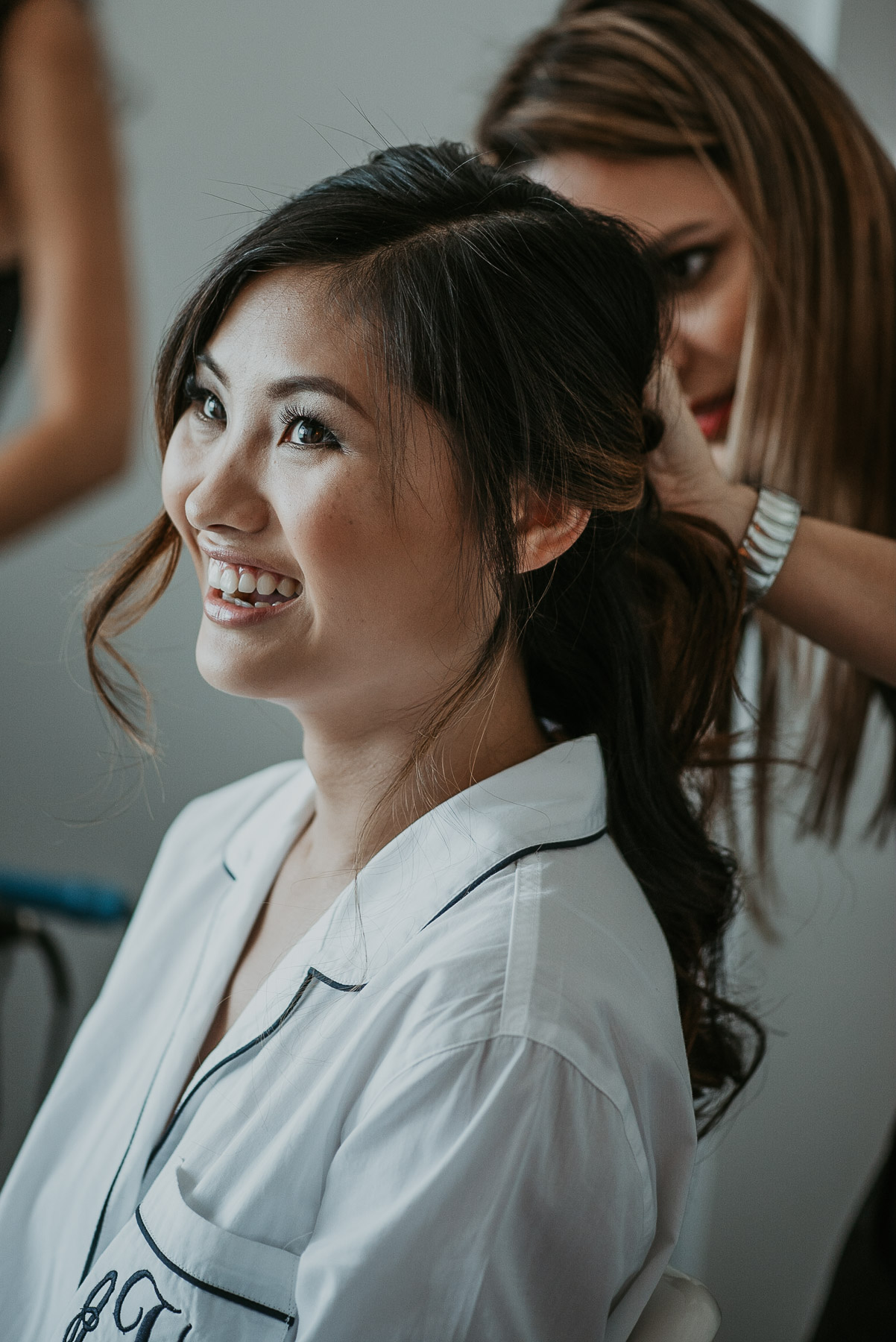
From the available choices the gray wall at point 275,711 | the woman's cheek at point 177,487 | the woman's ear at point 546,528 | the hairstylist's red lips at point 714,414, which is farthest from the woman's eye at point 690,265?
the woman's cheek at point 177,487

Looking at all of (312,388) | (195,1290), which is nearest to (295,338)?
(312,388)

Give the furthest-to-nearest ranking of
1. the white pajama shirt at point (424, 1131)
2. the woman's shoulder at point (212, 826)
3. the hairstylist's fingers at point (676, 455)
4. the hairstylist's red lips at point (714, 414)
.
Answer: the hairstylist's red lips at point (714, 414) < the woman's shoulder at point (212, 826) < the hairstylist's fingers at point (676, 455) < the white pajama shirt at point (424, 1131)

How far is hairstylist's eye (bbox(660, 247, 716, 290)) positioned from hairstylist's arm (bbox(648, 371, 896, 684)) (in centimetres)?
36

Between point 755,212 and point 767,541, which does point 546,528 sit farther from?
point 755,212

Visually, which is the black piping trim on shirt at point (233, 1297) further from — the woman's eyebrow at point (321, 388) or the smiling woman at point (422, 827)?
the woman's eyebrow at point (321, 388)

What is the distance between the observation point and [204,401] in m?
0.81

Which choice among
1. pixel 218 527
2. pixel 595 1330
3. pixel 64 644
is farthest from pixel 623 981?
pixel 64 644

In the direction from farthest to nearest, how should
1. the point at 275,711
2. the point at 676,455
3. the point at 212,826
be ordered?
1. the point at 275,711
2. the point at 212,826
3. the point at 676,455

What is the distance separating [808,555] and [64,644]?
0.69m

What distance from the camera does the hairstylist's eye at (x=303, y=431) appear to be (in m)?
0.72

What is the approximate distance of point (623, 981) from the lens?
71 cm

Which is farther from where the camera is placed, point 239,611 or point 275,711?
point 275,711

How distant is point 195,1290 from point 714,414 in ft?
3.33

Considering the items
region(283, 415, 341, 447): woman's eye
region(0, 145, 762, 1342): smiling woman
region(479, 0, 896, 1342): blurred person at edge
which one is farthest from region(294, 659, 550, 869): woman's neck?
region(479, 0, 896, 1342): blurred person at edge
